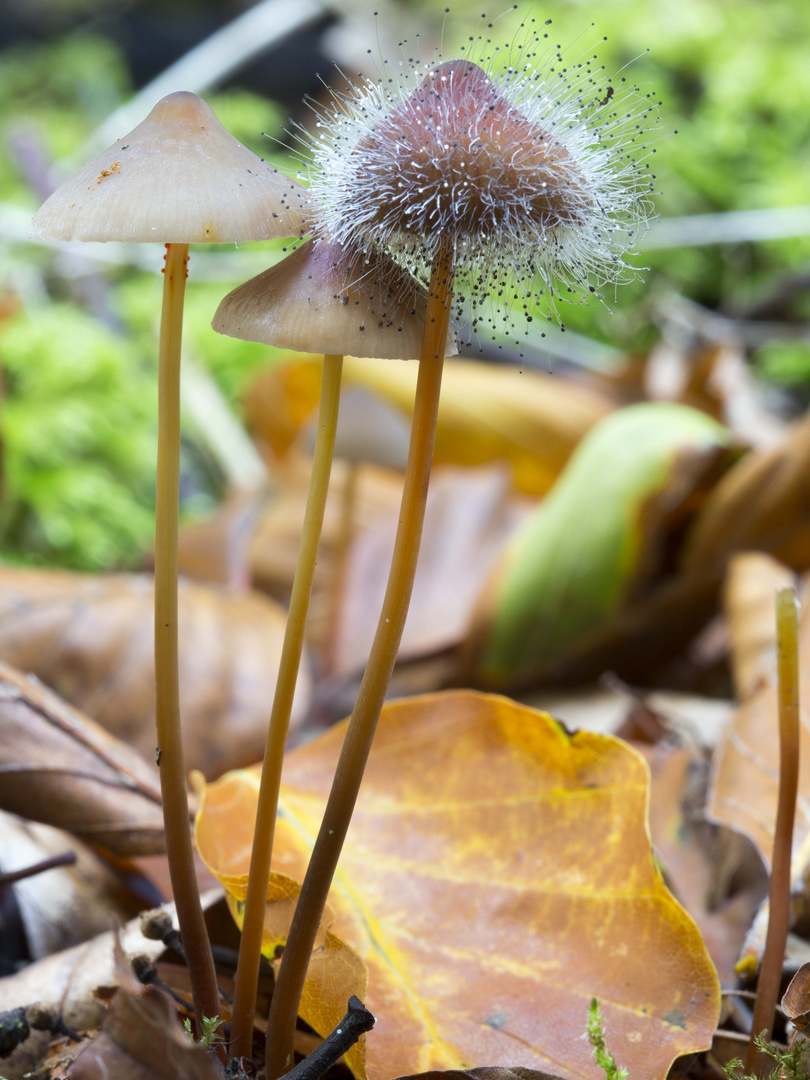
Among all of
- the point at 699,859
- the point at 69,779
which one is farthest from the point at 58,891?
the point at 699,859

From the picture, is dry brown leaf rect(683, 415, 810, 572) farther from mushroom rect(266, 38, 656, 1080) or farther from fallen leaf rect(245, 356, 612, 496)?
mushroom rect(266, 38, 656, 1080)

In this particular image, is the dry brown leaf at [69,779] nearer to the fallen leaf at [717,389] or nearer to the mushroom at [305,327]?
the mushroom at [305,327]

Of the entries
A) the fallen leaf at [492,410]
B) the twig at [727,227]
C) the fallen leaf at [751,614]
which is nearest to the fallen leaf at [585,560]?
the fallen leaf at [751,614]

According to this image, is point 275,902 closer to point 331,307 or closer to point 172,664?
point 172,664

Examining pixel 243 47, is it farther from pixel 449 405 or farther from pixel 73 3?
pixel 449 405

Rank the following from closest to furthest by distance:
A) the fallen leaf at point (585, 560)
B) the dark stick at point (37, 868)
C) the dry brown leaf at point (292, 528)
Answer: the dark stick at point (37, 868)
the fallen leaf at point (585, 560)
the dry brown leaf at point (292, 528)
